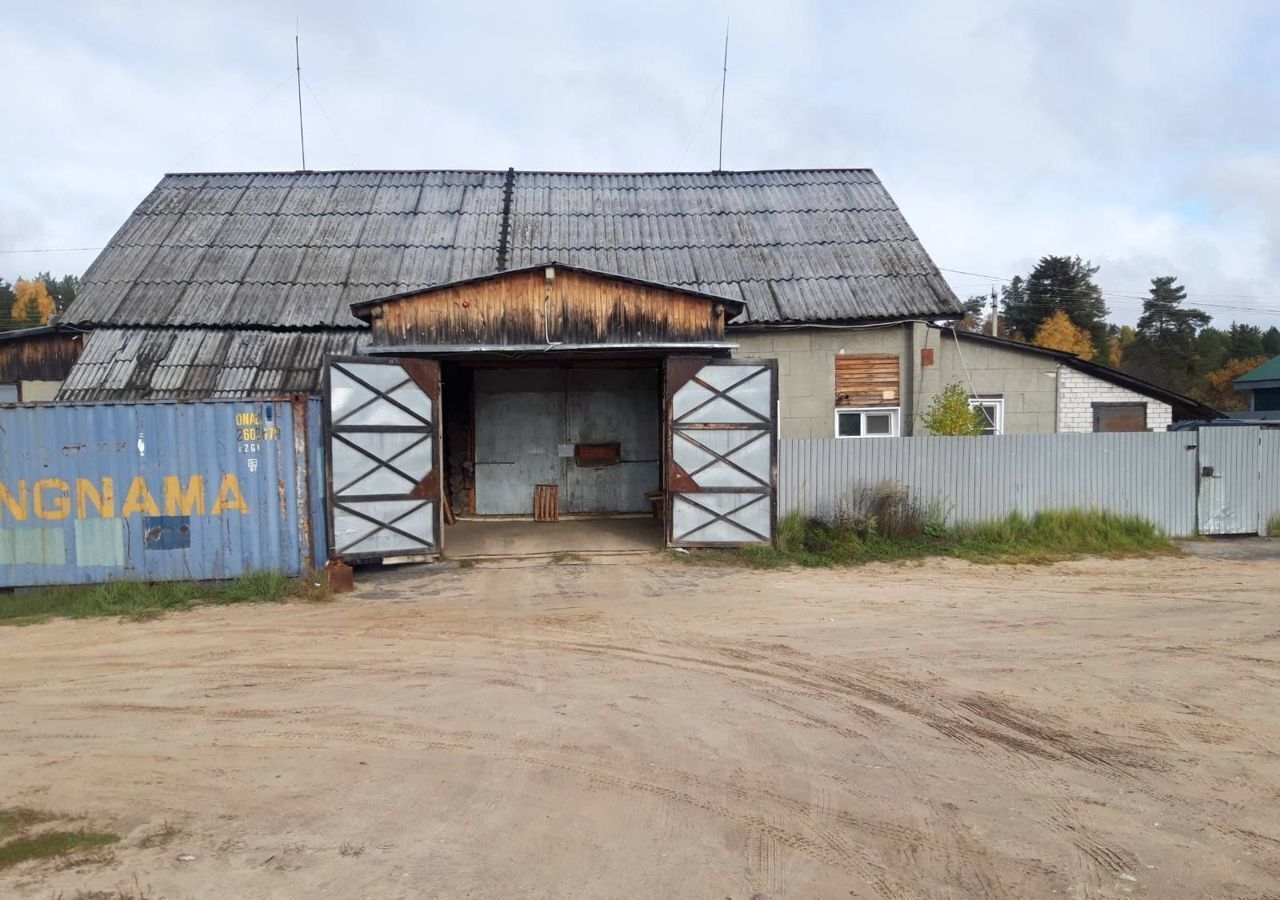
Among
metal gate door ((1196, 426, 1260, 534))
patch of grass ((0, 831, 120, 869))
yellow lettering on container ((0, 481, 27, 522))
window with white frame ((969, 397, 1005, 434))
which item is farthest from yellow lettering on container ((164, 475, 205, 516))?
metal gate door ((1196, 426, 1260, 534))

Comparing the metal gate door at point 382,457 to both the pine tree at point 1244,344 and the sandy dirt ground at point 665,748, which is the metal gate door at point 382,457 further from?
the pine tree at point 1244,344

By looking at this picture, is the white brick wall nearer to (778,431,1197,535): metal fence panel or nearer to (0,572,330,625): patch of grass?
(778,431,1197,535): metal fence panel

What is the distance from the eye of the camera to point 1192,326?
57500 mm

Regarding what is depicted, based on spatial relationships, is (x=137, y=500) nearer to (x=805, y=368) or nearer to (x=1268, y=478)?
(x=805, y=368)

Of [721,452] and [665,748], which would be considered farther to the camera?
[721,452]

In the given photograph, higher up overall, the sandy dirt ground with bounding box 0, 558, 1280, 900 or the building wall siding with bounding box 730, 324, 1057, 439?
the building wall siding with bounding box 730, 324, 1057, 439

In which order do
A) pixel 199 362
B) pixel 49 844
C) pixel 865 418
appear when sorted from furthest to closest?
pixel 865 418
pixel 199 362
pixel 49 844

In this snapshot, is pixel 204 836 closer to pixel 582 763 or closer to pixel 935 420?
pixel 582 763

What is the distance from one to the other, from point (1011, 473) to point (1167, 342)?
168 ft

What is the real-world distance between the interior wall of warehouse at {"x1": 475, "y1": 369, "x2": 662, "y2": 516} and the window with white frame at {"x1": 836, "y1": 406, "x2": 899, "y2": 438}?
355cm

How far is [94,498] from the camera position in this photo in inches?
415

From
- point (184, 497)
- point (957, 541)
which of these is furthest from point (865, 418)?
point (184, 497)

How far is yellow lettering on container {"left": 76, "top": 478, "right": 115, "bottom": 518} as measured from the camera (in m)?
10.5

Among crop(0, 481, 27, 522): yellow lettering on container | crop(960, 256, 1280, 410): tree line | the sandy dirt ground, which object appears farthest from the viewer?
crop(960, 256, 1280, 410): tree line
